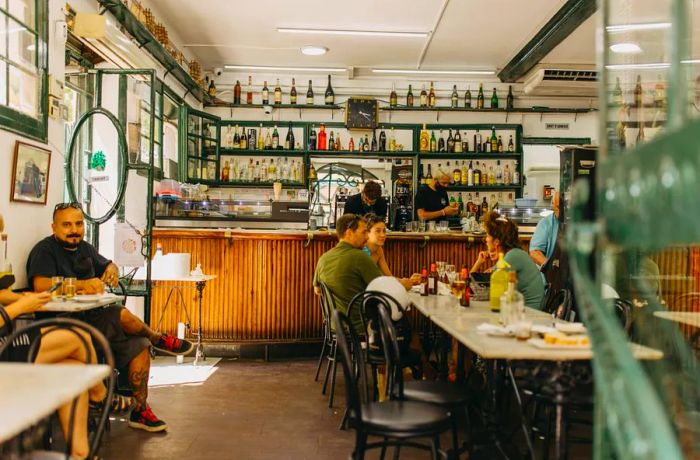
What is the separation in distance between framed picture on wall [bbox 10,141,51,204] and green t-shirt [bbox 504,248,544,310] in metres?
2.99

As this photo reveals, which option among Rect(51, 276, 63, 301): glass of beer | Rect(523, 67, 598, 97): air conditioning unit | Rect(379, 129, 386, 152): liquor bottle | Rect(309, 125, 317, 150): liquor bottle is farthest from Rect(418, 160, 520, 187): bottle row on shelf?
Rect(51, 276, 63, 301): glass of beer

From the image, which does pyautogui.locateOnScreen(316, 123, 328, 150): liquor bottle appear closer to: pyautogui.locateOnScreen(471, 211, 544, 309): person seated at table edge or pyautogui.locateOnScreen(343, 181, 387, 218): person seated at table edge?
pyautogui.locateOnScreen(343, 181, 387, 218): person seated at table edge

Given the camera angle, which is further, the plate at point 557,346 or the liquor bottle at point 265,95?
the liquor bottle at point 265,95

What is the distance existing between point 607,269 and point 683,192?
550 millimetres

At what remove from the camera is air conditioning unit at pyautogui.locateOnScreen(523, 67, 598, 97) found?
8.21 meters

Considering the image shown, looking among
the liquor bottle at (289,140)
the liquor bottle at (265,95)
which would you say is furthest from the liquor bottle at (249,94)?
the liquor bottle at (289,140)

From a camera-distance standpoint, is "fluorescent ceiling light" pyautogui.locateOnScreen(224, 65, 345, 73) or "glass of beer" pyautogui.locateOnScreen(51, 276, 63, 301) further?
"fluorescent ceiling light" pyautogui.locateOnScreen(224, 65, 345, 73)

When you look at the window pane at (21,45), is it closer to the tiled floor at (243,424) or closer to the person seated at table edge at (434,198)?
the tiled floor at (243,424)

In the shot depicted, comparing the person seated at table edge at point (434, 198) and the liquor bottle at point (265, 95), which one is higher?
the liquor bottle at point (265, 95)

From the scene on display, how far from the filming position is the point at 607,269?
1.20 meters

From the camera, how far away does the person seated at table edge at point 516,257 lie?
3963 millimetres

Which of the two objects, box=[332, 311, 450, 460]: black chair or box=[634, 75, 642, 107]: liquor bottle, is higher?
box=[634, 75, 642, 107]: liquor bottle

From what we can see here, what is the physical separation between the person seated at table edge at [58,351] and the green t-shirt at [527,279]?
2.51 meters

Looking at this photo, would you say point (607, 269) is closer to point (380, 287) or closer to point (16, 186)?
point (380, 287)
